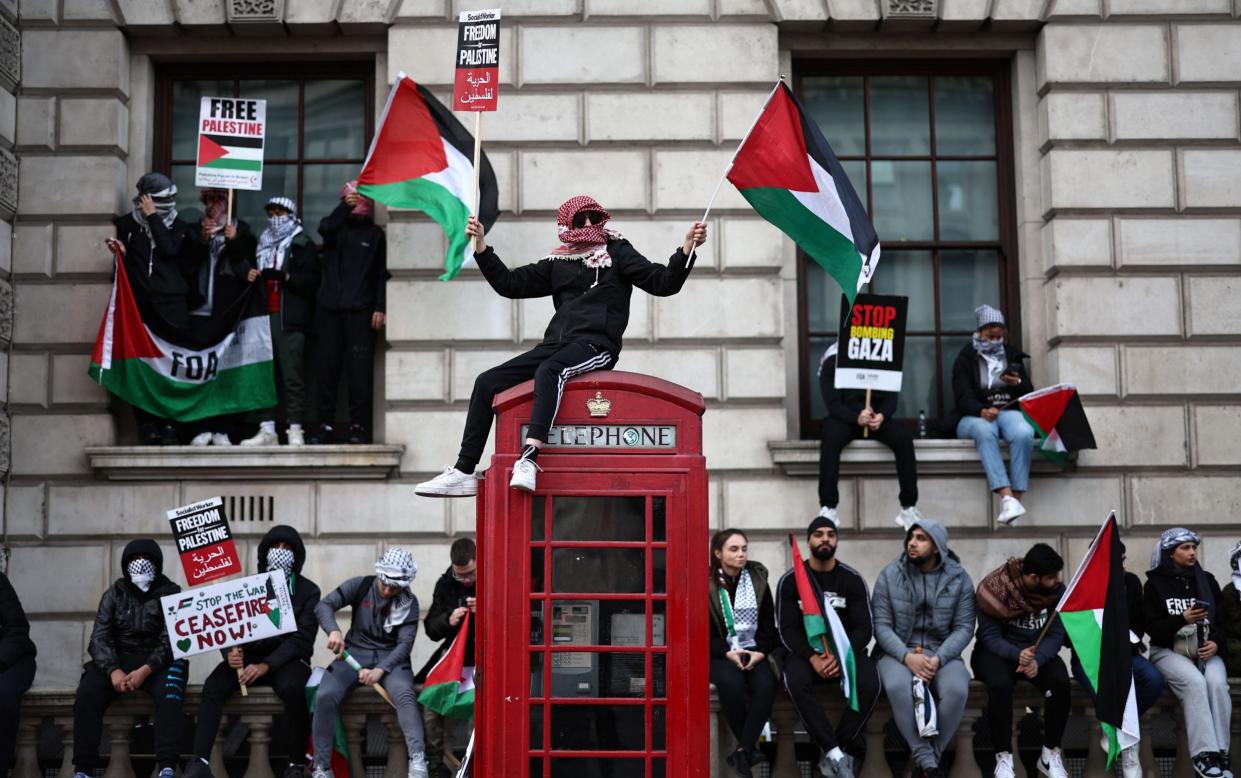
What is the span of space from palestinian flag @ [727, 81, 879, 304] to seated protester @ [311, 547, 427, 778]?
373 cm

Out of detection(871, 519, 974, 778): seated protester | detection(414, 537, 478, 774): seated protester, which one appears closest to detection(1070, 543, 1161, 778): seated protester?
detection(871, 519, 974, 778): seated protester

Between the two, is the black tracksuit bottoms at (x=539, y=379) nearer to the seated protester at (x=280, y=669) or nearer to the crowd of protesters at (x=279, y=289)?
the seated protester at (x=280, y=669)

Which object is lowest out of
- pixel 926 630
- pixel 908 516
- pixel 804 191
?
pixel 926 630

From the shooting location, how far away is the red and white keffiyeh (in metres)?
10.1

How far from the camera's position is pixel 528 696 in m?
9.12

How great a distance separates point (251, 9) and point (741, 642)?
26.8 feet

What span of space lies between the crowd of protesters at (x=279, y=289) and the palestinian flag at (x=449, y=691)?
4397 mm

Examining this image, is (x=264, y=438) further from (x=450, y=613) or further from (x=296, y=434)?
(x=450, y=613)

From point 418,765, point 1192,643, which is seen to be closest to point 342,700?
point 418,765

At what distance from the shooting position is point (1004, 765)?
11.3m

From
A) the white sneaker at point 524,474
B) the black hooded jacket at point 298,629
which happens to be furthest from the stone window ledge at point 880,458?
the white sneaker at point 524,474

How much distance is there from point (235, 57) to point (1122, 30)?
8.67m

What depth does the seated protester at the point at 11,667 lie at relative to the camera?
1143 centimetres

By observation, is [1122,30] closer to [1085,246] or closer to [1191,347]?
[1085,246]
